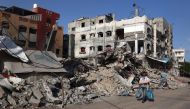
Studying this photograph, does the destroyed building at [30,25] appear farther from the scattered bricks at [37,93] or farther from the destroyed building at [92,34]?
the scattered bricks at [37,93]

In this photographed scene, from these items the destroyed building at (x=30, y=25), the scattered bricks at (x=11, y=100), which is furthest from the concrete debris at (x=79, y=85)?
the destroyed building at (x=30, y=25)

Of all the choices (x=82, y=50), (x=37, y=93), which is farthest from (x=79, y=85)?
(x=82, y=50)

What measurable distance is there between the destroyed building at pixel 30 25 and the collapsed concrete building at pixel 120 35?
5.15 m

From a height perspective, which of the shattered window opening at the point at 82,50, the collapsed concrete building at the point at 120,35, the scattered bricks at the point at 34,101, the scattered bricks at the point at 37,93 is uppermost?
the collapsed concrete building at the point at 120,35

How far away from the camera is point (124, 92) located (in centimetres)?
2205

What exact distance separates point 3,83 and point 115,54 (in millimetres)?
17245

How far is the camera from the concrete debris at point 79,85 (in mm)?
15977

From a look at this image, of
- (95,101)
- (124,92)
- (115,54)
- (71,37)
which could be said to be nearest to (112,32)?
(71,37)

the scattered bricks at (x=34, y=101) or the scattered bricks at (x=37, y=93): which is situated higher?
the scattered bricks at (x=37, y=93)

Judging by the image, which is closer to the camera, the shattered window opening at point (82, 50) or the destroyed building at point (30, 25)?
the destroyed building at point (30, 25)

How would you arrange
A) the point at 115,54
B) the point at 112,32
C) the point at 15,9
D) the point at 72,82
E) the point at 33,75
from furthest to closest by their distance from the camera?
the point at 112,32 < the point at 15,9 < the point at 115,54 < the point at 72,82 < the point at 33,75

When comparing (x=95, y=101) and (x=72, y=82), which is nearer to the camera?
(x=95, y=101)

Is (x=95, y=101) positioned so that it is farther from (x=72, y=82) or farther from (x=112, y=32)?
(x=112, y=32)

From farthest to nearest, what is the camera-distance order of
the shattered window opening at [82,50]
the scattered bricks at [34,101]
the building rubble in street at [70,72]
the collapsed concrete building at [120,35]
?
the shattered window opening at [82,50]
the collapsed concrete building at [120,35]
the building rubble in street at [70,72]
the scattered bricks at [34,101]
